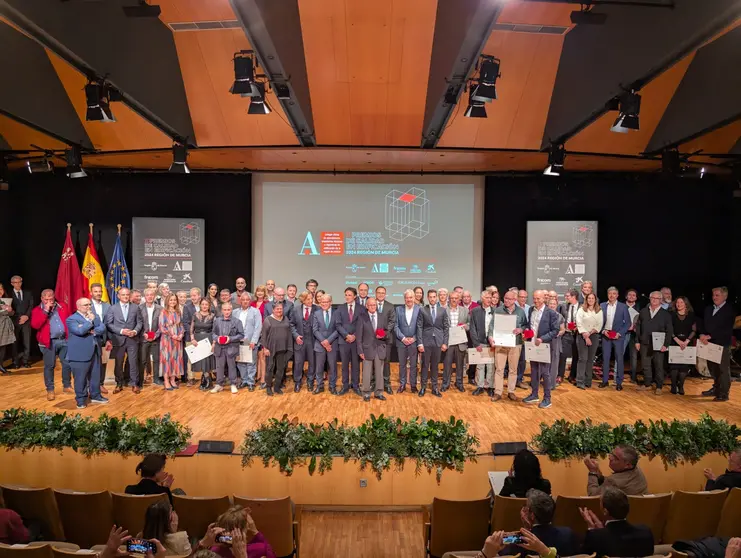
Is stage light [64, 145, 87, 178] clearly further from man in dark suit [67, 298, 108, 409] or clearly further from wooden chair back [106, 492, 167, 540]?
wooden chair back [106, 492, 167, 540]

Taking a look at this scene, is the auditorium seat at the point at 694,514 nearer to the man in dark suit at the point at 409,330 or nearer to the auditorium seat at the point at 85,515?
the auditorium seat at the point at 85,515

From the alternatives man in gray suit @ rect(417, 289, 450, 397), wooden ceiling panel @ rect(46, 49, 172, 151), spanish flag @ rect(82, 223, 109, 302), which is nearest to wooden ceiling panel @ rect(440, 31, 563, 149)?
man in gray suit @ rect(417, 289, 450, 397)

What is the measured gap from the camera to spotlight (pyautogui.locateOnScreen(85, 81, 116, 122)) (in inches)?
213

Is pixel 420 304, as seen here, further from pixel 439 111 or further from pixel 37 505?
pixel 37 505

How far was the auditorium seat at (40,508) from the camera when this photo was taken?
3.64 m

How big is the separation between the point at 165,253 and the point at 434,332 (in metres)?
5.73

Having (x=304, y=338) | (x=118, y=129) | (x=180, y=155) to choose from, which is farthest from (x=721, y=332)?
(x=118, y=129)

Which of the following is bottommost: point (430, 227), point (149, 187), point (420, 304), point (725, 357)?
point (725, 357)

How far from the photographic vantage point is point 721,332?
7227mm

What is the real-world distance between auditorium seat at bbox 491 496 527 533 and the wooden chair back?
2.20 metres

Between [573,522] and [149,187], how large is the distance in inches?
380

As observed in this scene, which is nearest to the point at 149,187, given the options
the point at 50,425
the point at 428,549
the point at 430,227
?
the point at 430,227

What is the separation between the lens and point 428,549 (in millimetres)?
3756

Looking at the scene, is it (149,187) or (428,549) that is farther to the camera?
(149,187)
